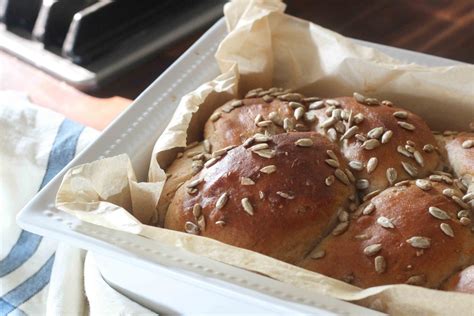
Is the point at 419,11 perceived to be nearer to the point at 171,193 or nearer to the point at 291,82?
the point at 291,82

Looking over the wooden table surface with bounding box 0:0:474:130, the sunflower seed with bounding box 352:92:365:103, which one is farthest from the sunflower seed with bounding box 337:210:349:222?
the wooden table surface with bounding box 0:0:474:130

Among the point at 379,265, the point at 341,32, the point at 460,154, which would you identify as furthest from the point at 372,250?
the point at 341,32

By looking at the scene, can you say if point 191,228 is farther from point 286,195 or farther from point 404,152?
point 404,152

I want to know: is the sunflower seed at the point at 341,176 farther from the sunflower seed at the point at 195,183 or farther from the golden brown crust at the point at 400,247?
the sunflower seed at the point at 195,183

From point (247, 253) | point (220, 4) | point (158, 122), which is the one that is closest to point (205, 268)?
point (247, 253)

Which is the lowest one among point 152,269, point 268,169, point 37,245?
point 37,245

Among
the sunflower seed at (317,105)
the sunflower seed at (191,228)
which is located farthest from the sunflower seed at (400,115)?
the sunflower seed at (191,228)

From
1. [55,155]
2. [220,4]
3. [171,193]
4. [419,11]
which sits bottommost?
[55,155]
